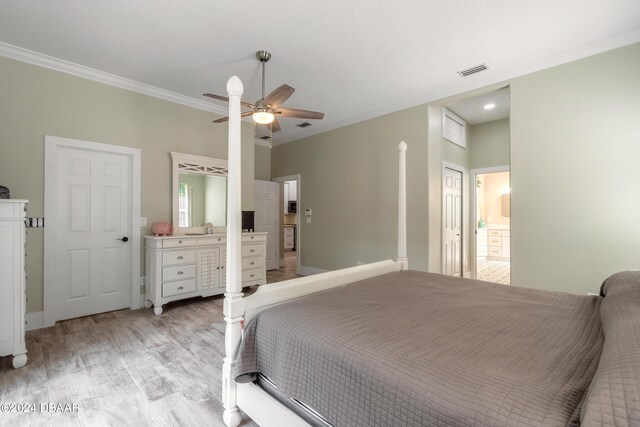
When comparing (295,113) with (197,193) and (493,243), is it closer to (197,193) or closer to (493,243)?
(197,193)

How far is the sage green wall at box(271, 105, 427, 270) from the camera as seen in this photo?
13.3 ft

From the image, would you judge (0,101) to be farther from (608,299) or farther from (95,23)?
(608,299)

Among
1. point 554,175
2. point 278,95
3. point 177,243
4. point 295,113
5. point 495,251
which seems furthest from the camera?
point 495,251

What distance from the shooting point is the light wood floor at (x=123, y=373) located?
168 centimetres

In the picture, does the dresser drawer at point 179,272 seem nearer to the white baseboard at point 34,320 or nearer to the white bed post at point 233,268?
the white baseboard at point 34,320

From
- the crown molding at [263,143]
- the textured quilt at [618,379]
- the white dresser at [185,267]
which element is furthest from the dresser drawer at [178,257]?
the textured quilt at [618,379]

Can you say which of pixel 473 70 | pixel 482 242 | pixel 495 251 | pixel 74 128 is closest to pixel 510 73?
pixel 473 70

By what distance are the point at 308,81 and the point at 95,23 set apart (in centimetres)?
206

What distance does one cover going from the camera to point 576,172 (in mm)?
2898

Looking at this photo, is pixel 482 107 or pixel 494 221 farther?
pixel 494 221

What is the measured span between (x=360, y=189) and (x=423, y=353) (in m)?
3.78

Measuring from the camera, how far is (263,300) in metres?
1.62

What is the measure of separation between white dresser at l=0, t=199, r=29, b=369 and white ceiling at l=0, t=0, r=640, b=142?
1628 mm

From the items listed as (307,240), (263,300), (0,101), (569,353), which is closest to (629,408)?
(569,353)
